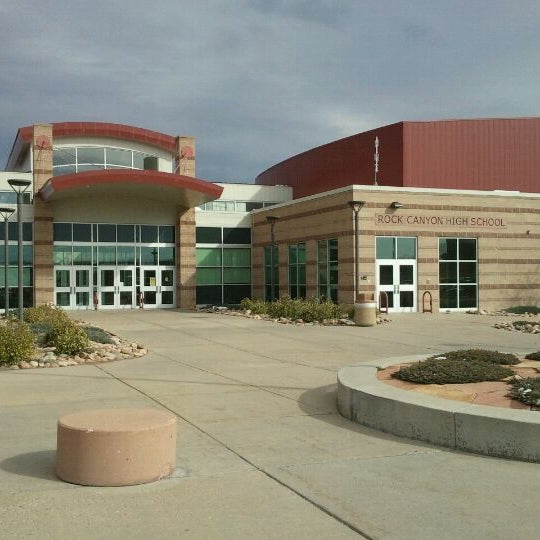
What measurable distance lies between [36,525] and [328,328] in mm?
17022

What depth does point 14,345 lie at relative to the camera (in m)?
12.8

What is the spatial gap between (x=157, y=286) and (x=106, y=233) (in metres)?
3.72

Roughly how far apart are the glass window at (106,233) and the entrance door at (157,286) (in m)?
2.19

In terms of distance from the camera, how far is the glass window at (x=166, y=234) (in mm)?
35125

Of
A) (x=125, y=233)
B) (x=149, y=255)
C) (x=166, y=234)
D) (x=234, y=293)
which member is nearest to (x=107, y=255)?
(x=125, y=233)

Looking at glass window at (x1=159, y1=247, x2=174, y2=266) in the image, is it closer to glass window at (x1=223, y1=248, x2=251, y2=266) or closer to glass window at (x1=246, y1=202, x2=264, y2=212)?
glass window at (x1=223, y1=248, x2=251, y2=266)

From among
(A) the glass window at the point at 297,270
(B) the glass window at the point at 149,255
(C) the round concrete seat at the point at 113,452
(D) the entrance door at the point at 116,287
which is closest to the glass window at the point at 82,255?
(D) the entrance door at the point at 116,287

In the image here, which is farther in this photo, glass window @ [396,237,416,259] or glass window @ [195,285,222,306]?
glass window @ [195,285,222,306]

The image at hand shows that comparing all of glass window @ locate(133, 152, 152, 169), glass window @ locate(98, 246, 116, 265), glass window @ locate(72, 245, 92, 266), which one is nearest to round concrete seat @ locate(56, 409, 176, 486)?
glass window @ locate(72, 245, 92, 266)

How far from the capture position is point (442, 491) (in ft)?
17.7

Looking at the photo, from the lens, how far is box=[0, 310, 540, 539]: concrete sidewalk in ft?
15.3

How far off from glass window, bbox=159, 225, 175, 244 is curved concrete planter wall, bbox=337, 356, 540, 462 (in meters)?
27.7

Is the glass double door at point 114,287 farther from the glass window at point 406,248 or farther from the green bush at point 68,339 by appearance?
the green bush at point 68,339

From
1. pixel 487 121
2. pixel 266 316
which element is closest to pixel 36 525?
pixel 266 316
